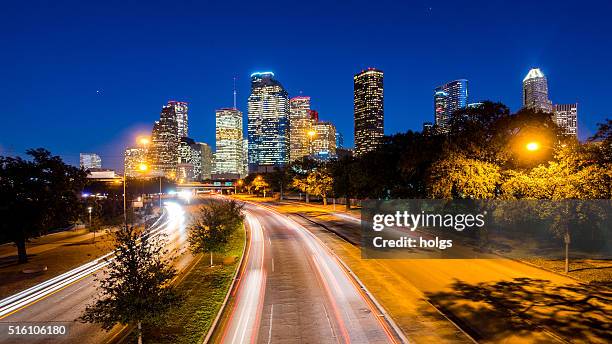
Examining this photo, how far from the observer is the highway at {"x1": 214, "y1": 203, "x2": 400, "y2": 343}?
1762 centimetres

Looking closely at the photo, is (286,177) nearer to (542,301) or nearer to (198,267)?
(198,267)

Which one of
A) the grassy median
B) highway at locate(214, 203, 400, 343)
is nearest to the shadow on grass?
highway at locate(214, 203, 400, 343)

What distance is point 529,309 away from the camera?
20172 mm

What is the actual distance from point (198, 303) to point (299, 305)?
5547 millimetres

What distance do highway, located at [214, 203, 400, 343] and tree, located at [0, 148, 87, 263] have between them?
16.6 metres

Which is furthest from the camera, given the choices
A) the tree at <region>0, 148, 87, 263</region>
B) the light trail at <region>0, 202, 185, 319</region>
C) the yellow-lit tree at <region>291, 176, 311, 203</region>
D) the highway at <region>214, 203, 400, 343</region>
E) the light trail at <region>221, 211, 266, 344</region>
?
the yellow-lit tree at <region>291, 176, 311, 203</region>

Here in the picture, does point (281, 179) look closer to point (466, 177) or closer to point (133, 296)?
point (466, 177)

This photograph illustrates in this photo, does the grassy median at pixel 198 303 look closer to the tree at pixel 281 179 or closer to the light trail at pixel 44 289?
the light trail at pixel 44 289

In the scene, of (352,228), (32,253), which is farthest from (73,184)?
(352,228)

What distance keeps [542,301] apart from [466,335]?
7.09 metres

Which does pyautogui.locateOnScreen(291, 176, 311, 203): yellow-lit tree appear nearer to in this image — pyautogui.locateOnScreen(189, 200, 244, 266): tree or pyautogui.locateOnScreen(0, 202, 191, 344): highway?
pyautogui.locateOnScreen(189, 200, 244, 266): tree

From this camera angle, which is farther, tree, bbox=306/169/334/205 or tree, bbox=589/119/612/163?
tree, bbox=306/169/334/205

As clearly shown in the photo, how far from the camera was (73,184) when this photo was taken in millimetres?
35250

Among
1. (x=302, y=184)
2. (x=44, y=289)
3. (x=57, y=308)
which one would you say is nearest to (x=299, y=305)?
(x=57, y=308)
